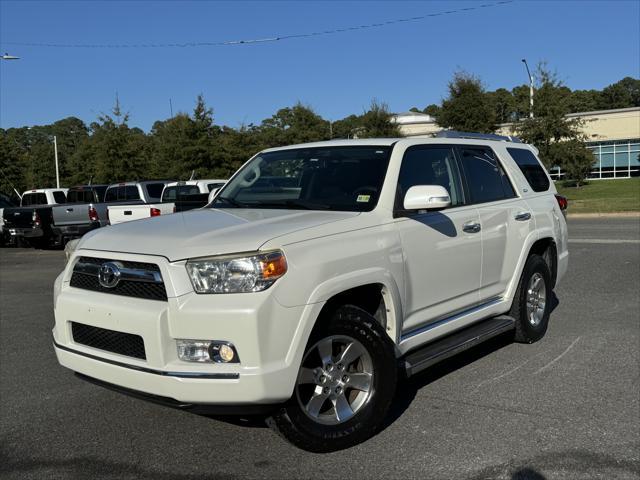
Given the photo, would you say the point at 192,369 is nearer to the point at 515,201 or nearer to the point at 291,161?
the point at 291,161

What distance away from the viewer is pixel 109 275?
369cm

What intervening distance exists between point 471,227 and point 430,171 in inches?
21.8

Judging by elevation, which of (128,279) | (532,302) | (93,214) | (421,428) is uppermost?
(128,279)

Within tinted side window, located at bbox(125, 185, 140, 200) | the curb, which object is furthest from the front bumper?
the curb

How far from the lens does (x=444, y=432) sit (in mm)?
4059

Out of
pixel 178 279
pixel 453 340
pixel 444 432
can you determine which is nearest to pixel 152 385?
pixel 178 279

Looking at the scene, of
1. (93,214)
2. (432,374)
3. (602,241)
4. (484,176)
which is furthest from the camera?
(93,214)

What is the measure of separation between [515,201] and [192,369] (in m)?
3.68

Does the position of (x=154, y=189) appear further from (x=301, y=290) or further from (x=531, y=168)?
(x=301, y=290)

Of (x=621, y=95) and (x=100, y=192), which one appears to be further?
(x=621, y=95)

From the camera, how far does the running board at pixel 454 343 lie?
426cm

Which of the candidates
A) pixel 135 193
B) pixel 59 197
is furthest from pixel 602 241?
pixel 59 197

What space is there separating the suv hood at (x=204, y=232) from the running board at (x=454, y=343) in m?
1.09

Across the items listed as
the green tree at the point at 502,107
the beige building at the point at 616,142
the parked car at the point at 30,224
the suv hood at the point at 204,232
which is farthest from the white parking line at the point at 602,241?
the beige building at the point at 616,142
